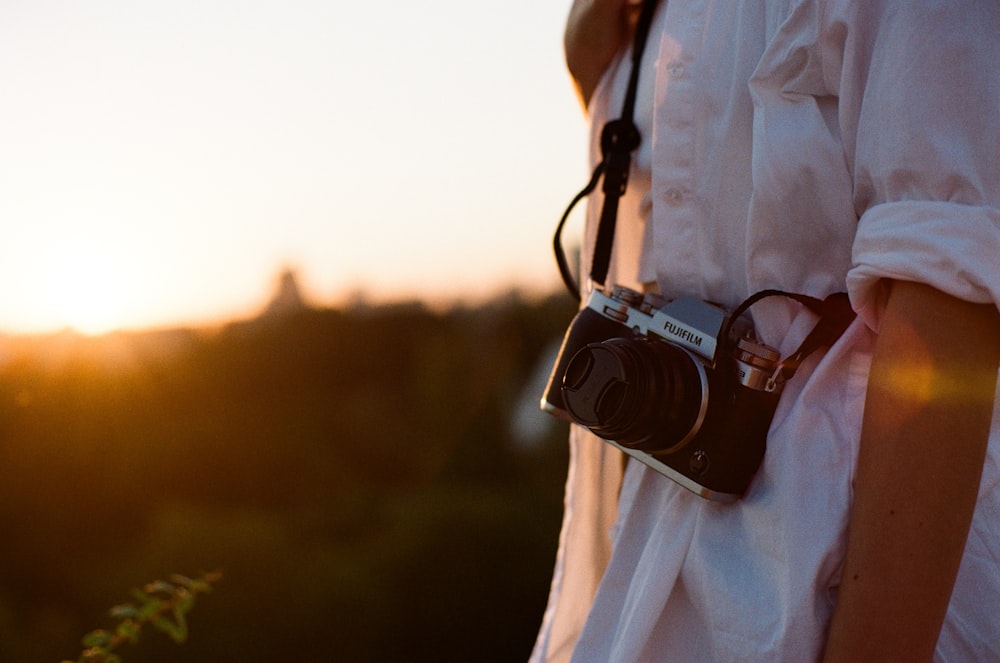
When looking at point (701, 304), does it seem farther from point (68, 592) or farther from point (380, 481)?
point (380, 481)

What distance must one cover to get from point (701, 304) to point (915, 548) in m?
0.31

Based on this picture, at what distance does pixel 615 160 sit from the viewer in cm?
105

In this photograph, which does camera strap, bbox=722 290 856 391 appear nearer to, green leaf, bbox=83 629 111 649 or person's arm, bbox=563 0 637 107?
person's arm, bbox=563 0 637 107

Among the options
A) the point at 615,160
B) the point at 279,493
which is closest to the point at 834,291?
the point at 615,160

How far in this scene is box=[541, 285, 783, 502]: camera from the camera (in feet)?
2.80

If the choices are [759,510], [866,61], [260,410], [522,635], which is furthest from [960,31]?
[260,410]

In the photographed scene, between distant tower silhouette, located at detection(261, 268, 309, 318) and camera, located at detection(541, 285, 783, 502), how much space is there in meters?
4.69

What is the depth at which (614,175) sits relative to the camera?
106 centimetres

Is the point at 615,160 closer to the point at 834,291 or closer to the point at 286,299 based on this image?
the point at 834,291

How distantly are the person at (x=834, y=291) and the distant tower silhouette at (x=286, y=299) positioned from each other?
15.0 ft

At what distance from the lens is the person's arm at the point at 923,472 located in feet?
2.26

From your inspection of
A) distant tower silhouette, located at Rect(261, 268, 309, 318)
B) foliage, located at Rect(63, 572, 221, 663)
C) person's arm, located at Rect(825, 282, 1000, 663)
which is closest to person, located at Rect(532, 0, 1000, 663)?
person's arm, located at Rect(825, 282, 1000, 663)

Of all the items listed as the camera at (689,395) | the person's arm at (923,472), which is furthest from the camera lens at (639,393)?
the person's arm at (923,472)

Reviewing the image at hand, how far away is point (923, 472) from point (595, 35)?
0.71m
